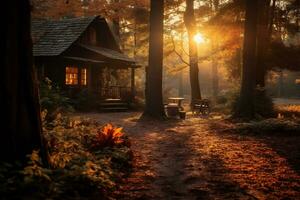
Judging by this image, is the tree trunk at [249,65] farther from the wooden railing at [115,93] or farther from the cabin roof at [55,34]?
the cabin roof at [55,34]

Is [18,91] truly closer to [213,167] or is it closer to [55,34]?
[213,167]

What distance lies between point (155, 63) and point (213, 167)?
38.2 ft

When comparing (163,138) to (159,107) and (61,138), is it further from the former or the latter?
(159,107)

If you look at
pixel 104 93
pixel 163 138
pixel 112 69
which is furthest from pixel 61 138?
pixel 112 69

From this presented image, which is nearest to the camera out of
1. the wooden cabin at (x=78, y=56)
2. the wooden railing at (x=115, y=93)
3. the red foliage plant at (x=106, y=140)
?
the red foliage plant at (x=106, y=140)

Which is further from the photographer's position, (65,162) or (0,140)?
(65,162)

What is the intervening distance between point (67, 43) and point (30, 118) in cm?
2100

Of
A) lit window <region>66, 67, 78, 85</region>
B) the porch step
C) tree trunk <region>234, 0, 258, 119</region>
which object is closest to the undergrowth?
tree trunk <region>234, 0, 258, 119</region>

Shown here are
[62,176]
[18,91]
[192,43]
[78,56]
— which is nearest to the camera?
[62,176]

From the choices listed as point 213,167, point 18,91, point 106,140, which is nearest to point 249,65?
point 213,167

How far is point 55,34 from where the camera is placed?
28109 mm

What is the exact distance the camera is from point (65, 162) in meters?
6.91

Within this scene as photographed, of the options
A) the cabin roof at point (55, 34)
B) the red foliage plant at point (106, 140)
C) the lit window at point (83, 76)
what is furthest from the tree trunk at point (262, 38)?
the red foliage plant at point (106, 140)

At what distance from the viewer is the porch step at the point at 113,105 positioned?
25500mm
